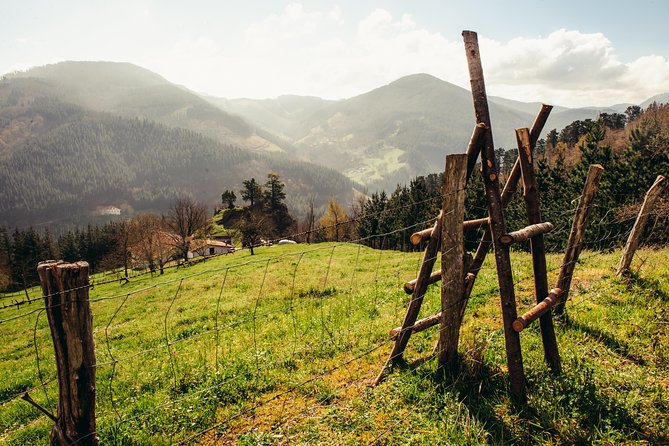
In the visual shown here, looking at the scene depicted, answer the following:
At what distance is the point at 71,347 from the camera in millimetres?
3727

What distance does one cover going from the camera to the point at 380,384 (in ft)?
19.9

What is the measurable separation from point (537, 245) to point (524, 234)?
28.9 inches

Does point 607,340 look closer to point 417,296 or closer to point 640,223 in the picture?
point 417,296

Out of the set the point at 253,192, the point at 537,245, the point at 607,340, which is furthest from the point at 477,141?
the point at 253,192

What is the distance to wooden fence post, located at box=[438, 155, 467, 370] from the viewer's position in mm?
5109

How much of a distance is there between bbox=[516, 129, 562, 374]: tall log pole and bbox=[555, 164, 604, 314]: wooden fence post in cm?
198

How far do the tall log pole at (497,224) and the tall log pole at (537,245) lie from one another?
79 cm

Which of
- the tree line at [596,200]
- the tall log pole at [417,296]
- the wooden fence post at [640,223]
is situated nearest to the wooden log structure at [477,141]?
the tall log pole at [417,296]

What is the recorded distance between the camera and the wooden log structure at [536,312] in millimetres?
5160

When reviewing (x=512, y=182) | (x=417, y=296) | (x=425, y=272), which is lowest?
(x=417, y=296)

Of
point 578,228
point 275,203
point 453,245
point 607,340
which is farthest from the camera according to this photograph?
point 275,203

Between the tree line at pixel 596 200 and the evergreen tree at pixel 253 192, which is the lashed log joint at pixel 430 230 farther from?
the evergreen tree at pixel 253 192

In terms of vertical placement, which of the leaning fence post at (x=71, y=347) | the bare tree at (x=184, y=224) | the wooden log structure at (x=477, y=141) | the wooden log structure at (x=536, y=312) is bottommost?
the bare tree at (x=184, y=224)

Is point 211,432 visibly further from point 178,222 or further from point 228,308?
point 178,222
